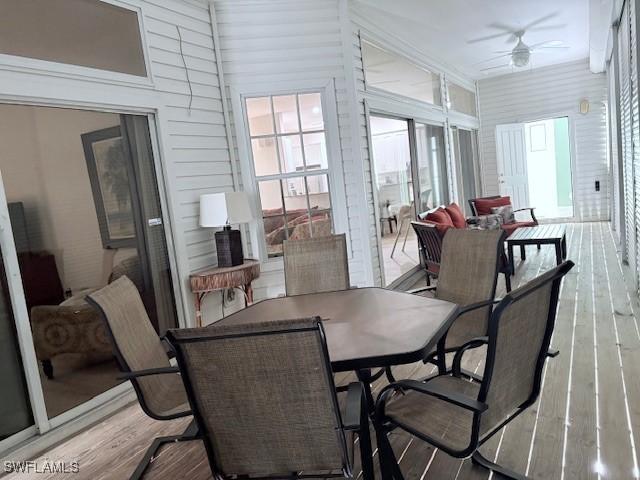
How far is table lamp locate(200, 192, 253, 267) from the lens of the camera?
3.86m

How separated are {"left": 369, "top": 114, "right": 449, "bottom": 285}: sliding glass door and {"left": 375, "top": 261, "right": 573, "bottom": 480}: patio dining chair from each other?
392cm

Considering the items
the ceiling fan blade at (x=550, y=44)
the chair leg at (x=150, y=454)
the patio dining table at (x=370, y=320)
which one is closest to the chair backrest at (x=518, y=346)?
the patio dining table at (x=370, y=320)

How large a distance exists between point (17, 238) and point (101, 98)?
1090 millimetres

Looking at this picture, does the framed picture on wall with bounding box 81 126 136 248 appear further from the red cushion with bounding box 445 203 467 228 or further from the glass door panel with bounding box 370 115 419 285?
the red cushion with bounding box 445 203 467 228

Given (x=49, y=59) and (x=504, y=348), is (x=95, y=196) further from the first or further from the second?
(x=504, y=348)

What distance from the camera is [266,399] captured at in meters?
1.50

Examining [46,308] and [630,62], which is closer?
[46,308]

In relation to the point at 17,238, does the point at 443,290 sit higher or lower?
lower

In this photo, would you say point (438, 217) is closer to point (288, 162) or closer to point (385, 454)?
point (288, 162)

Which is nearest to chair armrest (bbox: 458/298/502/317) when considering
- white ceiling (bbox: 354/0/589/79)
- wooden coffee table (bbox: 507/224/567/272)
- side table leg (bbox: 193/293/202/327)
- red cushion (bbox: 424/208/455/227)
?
side table leg (bbox: 193/293/202/327)

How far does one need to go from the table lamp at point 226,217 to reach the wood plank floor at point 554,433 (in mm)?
1325

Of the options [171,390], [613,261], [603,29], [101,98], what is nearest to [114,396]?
[171,390]

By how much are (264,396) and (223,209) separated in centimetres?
254

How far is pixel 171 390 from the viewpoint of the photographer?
2420 millimetres
